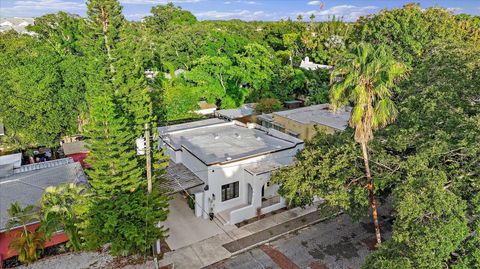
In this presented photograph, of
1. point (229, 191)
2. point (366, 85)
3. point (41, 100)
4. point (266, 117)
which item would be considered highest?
point (366, 85)

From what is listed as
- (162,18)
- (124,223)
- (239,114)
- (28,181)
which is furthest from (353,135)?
(162,18)

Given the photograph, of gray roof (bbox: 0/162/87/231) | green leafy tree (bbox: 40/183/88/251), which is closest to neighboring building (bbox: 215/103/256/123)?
gray roof (bbox: 0/162/87/231)

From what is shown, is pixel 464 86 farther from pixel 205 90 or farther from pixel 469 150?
pixel 205 90

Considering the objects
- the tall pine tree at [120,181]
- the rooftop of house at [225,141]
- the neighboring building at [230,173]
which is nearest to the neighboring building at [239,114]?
the rooftop of house at [225,141]

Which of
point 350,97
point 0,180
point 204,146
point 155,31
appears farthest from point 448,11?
point 155,31

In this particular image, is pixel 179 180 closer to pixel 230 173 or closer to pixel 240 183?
pixel 230 173
